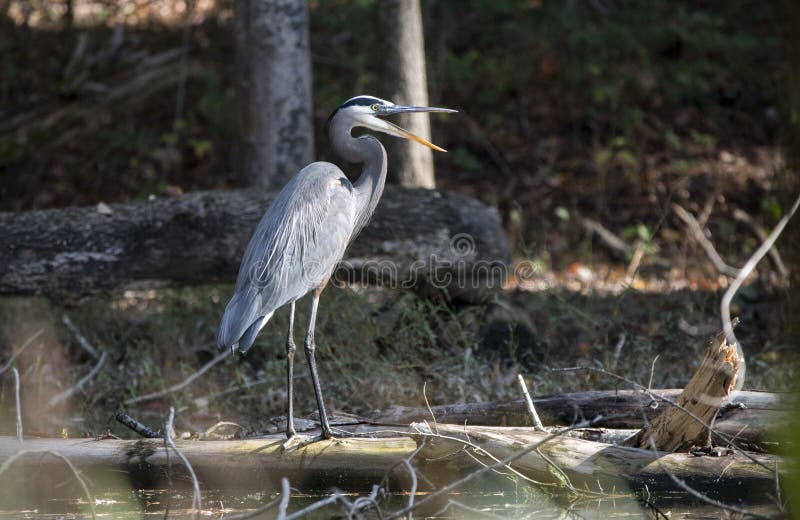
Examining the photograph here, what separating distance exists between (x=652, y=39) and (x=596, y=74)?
2.55 feet

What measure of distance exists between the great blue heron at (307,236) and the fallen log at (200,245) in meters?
1.11

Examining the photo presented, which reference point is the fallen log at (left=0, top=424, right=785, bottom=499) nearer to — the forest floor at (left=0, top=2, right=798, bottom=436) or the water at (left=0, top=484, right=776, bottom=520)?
the water at (left=0, top=484, right=776, bottom=520)

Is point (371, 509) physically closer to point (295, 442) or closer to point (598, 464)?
point (295, 442)

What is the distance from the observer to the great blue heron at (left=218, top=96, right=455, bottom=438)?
14.0 feet

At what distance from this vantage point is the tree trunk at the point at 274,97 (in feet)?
22.1

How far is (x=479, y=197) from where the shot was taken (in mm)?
9078

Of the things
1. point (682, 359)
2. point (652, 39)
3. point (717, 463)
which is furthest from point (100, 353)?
point (652, 39)

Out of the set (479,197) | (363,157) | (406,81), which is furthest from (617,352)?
(479,197)

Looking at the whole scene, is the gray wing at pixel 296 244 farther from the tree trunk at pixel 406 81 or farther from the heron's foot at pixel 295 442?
the tree trunk at pixel 406 81

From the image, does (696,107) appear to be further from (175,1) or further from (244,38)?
(175,1)

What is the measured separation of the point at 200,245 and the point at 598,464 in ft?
10.2

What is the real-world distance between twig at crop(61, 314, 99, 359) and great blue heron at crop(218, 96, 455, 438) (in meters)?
2.24

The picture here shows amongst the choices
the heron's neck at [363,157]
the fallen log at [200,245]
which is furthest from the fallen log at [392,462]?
the fallen log at [200,245]

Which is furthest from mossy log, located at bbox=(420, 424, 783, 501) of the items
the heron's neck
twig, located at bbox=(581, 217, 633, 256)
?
twig, located at bbox=(581, 217, 633, 256)
